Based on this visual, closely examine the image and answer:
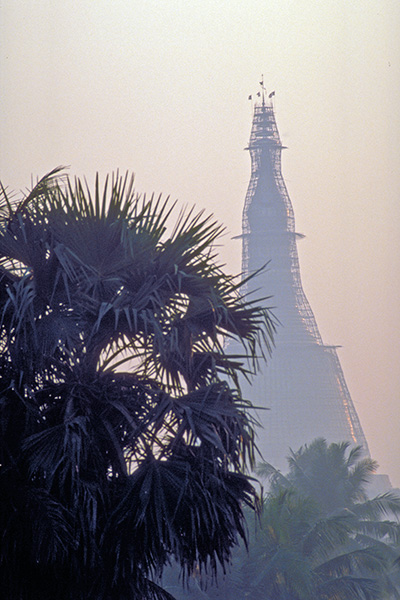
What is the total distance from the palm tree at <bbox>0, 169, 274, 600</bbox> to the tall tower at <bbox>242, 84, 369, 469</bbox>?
→ 3510 inches

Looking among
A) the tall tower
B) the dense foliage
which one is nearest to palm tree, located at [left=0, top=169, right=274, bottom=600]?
the dense foliage

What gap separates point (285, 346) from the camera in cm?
9950

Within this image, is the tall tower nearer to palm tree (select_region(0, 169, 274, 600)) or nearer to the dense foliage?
the dense foliage

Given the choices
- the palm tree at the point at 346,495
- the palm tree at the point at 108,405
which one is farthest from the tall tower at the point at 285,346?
the palm tree at the point at 108,405

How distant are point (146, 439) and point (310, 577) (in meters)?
13.2

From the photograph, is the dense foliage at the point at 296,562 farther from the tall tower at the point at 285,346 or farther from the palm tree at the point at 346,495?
the tall tower at the point at 285,346

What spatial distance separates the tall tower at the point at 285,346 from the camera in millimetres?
99125

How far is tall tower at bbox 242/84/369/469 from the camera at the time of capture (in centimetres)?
9912

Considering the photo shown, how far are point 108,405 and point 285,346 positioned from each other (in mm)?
91386

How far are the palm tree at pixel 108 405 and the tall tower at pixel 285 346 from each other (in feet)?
293

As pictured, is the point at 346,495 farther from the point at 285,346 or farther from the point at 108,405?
the point at 285,346

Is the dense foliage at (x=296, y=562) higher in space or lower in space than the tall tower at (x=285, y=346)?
lower

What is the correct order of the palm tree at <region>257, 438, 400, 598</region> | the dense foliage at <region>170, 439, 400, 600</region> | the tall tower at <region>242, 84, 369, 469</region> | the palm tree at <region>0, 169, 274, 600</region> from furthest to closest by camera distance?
the tall tower at <region>242, 84, 369, 469</region> < the palm tree at <region>257, 438, 400, 598</region> < the dense foliage at <region>170, 439, 400, 600</region> < the palm tree at <region>0, 169, 274, 600</region>

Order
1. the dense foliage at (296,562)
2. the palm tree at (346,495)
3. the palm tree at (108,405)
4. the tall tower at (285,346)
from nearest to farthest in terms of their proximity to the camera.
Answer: the palm tree at (108,405) → the dense foliage at (296,562) → the palm tree at (346,495) → the tall tower at (285,346)
